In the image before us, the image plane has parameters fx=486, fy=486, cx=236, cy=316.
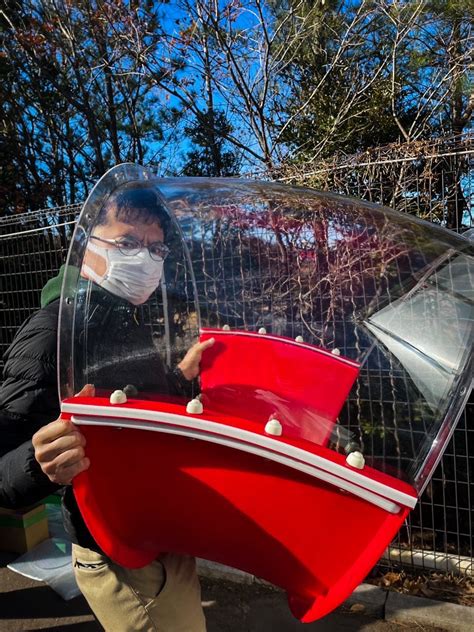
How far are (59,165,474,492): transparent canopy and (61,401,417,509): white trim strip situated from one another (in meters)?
0.07

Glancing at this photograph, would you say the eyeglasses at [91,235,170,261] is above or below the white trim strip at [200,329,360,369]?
above

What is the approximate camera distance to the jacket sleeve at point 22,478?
4.40 ft

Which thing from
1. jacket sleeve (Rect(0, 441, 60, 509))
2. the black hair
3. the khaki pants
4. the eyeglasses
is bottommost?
the khaki pants

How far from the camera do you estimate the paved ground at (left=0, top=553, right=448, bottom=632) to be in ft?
8.96

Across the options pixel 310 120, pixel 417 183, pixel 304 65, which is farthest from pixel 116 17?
pixel 417 183

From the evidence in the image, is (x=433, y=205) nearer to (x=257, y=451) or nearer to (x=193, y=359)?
(x=193, y=359)

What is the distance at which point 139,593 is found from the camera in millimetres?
1409

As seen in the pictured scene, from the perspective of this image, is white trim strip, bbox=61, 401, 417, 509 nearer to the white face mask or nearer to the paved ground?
the white face mask

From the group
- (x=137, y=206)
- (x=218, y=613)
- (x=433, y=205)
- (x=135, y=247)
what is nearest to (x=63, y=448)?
(x=135, y=247)

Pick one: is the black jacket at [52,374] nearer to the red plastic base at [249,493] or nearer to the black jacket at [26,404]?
the black jacket at [26,404]

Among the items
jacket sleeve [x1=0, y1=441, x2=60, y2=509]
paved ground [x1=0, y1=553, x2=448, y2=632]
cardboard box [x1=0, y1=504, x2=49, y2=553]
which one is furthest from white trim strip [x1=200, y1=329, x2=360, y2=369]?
cardboard box [x1=0, y1=504, x2=49, y2=553]

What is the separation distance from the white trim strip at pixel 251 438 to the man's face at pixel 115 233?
33cm

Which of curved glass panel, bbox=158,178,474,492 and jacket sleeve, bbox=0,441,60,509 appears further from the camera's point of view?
jacket sleeve, bbox=0,441,60,509

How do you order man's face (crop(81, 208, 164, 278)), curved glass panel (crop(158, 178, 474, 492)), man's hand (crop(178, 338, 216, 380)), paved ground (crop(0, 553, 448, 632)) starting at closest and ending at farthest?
curved glass panel (crop(158, 178, 474, 492))
man's face (crop(81, 208, 164, 278))
man's hand (crop(178, 338, 216, 380))
paved ground (crop(0, 553, 448, 632))
